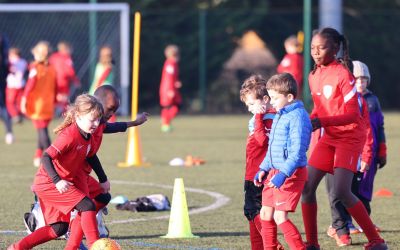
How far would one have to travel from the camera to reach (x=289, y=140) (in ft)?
24.7

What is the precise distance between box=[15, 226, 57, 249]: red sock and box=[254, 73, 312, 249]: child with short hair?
1565 millimetres

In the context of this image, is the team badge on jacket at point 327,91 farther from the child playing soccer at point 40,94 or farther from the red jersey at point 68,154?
the child playing soccer at point 40,94

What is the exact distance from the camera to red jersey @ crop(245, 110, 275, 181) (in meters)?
7.88

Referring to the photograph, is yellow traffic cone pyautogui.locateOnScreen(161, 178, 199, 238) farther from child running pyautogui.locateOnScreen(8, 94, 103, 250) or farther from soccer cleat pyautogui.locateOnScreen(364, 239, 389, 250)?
soccer cleat pyautogui.locateOnScreen(364, 239, 389, 250)

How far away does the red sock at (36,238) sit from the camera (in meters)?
7.86

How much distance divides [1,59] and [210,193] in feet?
33.2

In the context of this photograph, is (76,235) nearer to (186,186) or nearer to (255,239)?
(255,239)

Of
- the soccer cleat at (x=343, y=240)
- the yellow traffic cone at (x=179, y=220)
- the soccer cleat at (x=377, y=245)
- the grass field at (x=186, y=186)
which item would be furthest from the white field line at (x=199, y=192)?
the soccer cleat at (x=377, y=245)

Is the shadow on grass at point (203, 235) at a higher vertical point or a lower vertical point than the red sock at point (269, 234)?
lower

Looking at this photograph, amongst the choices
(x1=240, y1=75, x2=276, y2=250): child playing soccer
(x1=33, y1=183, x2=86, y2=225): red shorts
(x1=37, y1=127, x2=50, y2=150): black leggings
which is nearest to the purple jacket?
(x1=240, y1=75, x2=276, y2=250): child playing soccer

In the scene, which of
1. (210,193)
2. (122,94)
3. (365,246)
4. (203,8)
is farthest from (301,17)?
(365,246)

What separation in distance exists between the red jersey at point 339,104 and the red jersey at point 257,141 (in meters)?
0.51

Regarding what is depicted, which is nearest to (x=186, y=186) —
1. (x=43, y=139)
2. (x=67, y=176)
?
(x=43, y=139)

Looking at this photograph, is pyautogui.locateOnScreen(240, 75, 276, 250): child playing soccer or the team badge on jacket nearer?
pyautogui.locateOnScreen(240, 75, 276, 250): child playing soccer
